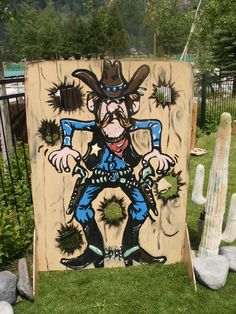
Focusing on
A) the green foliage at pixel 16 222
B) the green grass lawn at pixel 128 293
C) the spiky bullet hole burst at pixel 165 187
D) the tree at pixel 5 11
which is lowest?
the green grass lawn at pixel 128 293

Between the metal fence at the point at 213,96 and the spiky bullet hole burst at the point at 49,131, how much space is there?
6.23 metres

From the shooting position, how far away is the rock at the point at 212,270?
318 cm

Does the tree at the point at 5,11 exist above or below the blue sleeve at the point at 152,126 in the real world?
above

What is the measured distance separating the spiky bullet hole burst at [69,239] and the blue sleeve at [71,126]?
0.88 metres

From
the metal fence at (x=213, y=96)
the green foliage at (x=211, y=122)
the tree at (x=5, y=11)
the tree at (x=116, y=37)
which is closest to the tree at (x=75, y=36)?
the tree at (x=116, y=37)

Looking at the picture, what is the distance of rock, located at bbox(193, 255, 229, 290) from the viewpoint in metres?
3.18

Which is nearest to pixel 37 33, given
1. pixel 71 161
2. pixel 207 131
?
pixel 207 131

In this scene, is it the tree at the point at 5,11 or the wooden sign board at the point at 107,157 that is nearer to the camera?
the wooden sign board at the point at 107,157

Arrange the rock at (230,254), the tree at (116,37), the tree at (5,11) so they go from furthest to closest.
Result: the tree at (116,37), the tree at (5,11), the rock at (230,254)

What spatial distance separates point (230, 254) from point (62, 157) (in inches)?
74.7

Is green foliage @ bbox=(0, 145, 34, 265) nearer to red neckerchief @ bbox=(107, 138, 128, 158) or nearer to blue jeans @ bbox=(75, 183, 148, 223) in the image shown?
blue jeans @ bbox=(75, 183, 148, 223)

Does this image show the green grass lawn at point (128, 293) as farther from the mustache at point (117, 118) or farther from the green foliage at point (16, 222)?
the mustache at point (117, 118)

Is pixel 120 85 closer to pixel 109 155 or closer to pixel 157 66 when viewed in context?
pixel 157 66

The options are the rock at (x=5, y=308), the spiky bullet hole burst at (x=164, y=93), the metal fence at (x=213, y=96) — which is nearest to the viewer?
the rock at (x=5, y=308)
